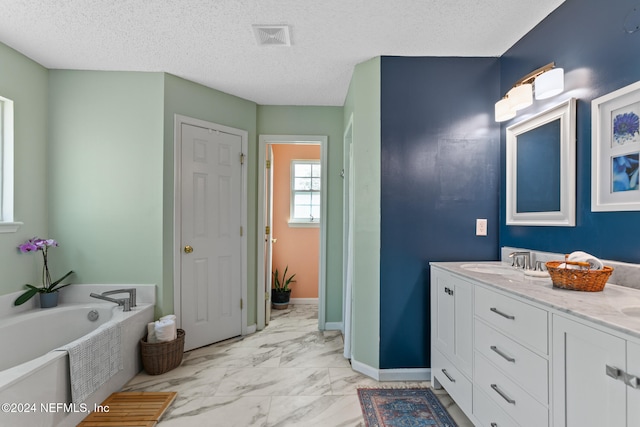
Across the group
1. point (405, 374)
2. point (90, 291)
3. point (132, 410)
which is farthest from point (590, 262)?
point (90, 291)

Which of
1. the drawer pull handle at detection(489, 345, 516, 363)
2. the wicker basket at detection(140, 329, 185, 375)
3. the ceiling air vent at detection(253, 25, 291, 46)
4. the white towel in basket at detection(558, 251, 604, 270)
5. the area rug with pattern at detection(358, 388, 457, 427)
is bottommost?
the area rug with pattern at detection(358, 388, 457, 427)

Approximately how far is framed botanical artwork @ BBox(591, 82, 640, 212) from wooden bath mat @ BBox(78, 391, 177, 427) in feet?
8.61

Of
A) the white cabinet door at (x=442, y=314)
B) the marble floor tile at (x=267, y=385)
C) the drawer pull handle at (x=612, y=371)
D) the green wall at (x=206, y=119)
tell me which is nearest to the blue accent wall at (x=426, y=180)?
the white cabinet door at (x=442, y=314)

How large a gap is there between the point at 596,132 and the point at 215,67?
97.9 inches

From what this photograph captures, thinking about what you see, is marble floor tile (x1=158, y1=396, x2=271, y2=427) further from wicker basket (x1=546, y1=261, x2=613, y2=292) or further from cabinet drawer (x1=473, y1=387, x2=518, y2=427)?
wicker basket (x1=546, y1=261, x2=613, y2=292)

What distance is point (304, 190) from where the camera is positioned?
4.14 m

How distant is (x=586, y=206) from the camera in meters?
1.54

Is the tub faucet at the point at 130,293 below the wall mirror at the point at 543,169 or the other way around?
below

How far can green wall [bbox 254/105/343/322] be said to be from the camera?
323 centimetres

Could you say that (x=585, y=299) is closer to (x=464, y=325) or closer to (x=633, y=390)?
(x=633, y=390)

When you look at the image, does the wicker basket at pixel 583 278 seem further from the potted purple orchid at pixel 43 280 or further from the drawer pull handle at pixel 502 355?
the potted purple orchid at pixel 43 280

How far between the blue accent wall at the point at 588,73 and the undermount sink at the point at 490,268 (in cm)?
22

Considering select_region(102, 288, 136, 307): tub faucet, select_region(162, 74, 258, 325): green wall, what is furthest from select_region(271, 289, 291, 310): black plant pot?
select_region(102, 288, 136, 307): tub faucet

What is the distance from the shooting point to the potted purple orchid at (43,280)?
223 centimetres
